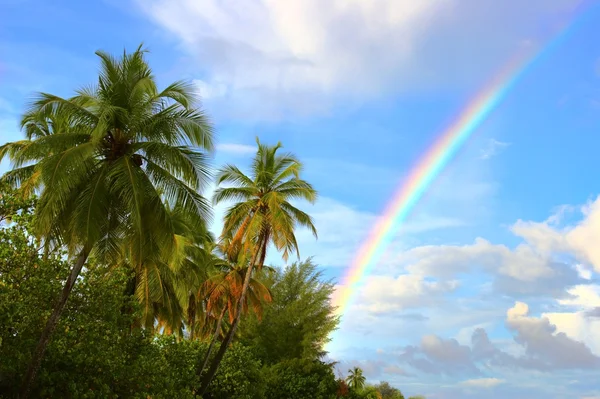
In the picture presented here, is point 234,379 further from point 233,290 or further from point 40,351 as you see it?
point 40,351

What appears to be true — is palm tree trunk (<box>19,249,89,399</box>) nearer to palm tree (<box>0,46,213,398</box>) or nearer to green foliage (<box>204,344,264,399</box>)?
palm tree (<box>0,46,213,398</box>)

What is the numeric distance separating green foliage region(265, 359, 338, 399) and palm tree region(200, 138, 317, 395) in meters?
11.6

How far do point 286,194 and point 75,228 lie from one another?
13.3 m

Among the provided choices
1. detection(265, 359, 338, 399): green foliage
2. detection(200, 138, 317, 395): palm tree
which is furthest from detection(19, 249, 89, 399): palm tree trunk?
detection(265, 359, 338, 399): green foliage

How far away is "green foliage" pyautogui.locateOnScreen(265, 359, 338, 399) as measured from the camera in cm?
3919

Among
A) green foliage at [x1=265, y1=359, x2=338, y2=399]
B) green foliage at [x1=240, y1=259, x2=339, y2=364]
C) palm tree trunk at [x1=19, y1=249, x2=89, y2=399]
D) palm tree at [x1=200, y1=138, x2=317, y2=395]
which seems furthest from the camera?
green foliage at [x1=240, y1=259, x2=339, y2=364]

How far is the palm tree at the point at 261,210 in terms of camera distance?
27406 millimetres

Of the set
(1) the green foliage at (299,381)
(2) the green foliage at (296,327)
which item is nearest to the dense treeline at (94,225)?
(1) the green foliage at (299,381)

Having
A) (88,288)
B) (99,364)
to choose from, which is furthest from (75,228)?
(99,364)

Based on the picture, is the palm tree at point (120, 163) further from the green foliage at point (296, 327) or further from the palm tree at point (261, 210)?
the green foliage at point (296, 327)

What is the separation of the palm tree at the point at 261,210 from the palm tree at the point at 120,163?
8.20 m

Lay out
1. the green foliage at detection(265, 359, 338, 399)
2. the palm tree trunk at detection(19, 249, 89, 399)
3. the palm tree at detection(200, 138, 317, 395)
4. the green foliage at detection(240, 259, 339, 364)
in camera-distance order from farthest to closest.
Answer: the green foliage at detection(240, 259, 339, 364) < the green foliage at detection(265, 359, 338, 399) < the palm tree at detection(200, 138, 317, 395) < the palm tree trunk at detection(19, 249, 89, 399)

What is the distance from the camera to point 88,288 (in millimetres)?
18750

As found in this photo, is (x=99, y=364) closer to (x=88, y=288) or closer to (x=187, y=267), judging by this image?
(x=88, y=288)
